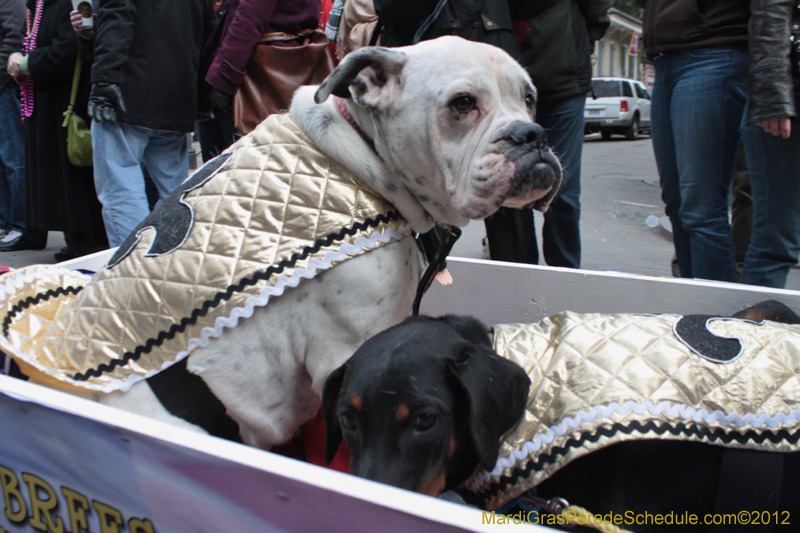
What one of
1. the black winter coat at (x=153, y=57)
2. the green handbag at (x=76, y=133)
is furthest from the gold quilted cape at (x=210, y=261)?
the green handbag at (x=76, y=133)

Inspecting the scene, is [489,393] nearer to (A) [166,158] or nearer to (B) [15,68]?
(A) [166,158]

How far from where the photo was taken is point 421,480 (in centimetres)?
114

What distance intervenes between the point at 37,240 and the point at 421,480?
5.40 meters

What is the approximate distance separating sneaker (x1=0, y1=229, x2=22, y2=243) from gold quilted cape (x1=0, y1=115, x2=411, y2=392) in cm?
461

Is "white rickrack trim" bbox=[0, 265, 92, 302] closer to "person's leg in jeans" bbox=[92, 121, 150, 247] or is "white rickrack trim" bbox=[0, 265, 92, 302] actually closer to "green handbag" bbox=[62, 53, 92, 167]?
"person's leg in jeans" bbox=[92, 121, 150, 247]

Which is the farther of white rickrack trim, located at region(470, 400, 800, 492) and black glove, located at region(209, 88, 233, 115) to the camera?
black glove, located at region(209, 88, 233, 115)

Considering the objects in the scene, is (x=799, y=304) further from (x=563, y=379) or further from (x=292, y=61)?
(x=292, y=61)

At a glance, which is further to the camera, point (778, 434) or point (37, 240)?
point (37, 240)

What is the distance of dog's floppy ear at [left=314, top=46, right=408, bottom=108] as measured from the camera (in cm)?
145

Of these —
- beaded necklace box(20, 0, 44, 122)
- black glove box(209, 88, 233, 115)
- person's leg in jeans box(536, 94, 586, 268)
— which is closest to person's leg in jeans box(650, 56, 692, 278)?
person's leg in jeans box(536, 94, 586, 268)

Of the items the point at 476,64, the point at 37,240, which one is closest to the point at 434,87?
the point at 476,64

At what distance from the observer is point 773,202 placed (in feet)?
7.61

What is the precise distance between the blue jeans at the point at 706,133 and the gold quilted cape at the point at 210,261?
5.96 ft

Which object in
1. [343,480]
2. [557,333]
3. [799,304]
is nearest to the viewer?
[343,480]
